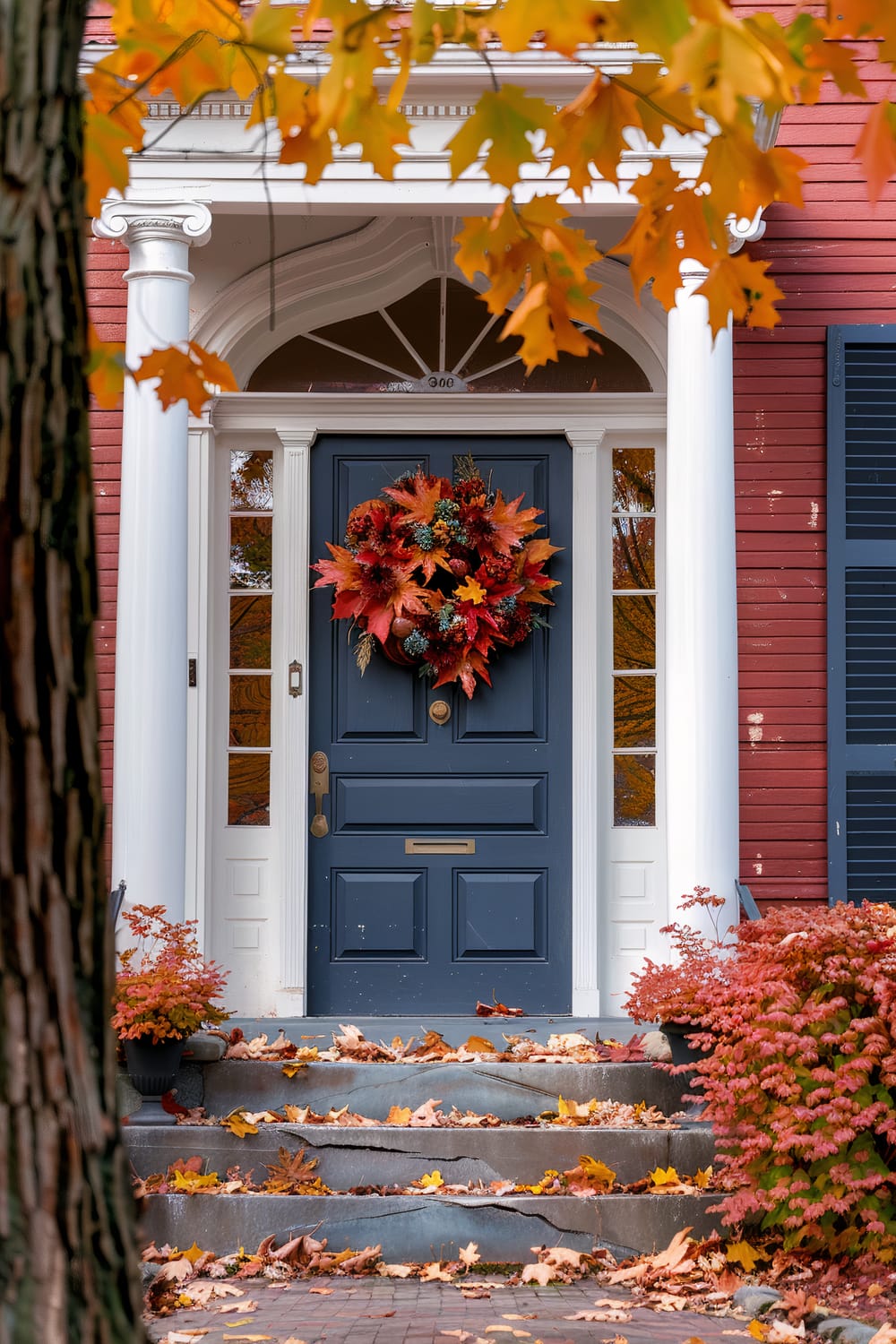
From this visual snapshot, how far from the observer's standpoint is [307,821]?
6.25m

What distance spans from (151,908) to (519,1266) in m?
1.82

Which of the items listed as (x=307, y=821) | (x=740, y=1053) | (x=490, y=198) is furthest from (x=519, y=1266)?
(x=490, y=198)

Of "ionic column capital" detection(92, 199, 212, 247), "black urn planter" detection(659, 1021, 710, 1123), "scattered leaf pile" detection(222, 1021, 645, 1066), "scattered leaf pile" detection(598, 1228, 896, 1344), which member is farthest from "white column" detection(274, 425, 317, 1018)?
"scattered leaf pile" detection(598, 1228, 896, 1344)

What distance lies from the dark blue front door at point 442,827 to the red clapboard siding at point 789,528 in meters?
0.82

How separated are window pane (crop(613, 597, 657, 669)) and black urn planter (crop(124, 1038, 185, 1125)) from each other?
106 inches

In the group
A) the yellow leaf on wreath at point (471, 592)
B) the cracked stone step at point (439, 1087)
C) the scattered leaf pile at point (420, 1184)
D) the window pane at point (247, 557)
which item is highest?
the window pane at point (247, 557)

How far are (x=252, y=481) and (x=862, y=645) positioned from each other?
2.84 meters

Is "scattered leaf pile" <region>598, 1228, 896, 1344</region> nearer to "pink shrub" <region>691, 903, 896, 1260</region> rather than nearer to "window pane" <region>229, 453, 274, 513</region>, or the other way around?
"pink shrub" <region>691, 903, 896, 1260</region>

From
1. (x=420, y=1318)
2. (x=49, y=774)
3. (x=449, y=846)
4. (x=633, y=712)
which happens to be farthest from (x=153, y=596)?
(x=49, y=774)

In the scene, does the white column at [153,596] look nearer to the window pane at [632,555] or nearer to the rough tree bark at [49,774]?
the window pane at [632,555]

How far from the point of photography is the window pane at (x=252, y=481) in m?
6.43

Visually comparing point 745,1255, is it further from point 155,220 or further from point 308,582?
Result: point 155,220

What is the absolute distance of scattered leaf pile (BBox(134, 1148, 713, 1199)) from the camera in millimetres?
4551

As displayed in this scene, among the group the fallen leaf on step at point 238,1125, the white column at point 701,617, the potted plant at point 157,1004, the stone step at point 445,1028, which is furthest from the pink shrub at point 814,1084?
the potted plant at point 157,1004
